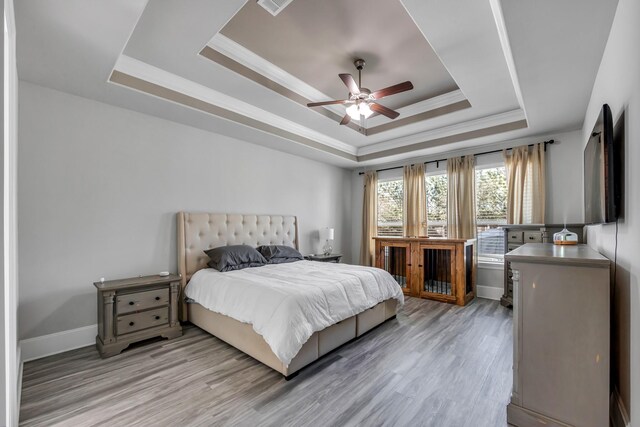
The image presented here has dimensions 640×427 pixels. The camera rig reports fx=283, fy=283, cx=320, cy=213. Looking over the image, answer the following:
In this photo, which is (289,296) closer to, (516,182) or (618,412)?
(618,412)

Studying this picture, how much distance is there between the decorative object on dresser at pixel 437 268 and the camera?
436 cm

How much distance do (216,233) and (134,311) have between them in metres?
1.38

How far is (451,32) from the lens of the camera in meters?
2.33

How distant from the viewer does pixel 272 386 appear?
221 cm

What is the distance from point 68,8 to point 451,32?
2.77 m

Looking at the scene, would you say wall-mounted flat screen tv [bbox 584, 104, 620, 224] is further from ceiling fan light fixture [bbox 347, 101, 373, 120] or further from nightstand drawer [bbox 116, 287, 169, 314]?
nightstand drawer [bbox 116, 287, 169, 314]

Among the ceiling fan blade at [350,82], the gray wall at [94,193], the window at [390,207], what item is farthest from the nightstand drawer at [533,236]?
the gray wall at [94,193]

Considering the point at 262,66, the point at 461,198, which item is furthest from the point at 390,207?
the point at 262,66

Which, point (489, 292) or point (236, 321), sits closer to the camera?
point (236, 321)

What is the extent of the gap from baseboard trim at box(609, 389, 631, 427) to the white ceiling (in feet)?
7.64

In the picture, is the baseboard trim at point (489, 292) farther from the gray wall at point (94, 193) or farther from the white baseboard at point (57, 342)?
the white baseboard at point (57, 342)

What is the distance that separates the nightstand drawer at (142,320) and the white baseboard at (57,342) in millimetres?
484

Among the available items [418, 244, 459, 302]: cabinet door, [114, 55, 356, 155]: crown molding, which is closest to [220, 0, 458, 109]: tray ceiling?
[114, 55, 356, 155]: crown molding

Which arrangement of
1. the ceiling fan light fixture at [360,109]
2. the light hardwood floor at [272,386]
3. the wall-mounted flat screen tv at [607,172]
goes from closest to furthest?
the wall-mounted flat screen tv at [607,172], the light hardwood floor at [272,386], the ceiling fan light fixture at [360,109]
